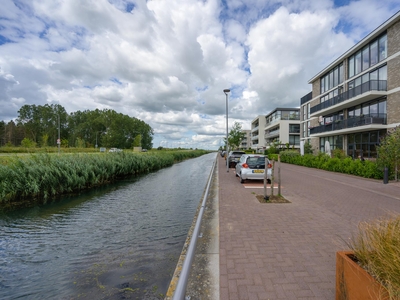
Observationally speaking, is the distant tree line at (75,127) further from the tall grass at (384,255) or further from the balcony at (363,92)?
the tall grass at (384,255)

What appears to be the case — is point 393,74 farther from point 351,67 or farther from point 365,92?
point 351,67

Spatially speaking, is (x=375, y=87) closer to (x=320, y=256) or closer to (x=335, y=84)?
(x=335, y=84)

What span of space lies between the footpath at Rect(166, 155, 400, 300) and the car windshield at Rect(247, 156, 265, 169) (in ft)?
13.3

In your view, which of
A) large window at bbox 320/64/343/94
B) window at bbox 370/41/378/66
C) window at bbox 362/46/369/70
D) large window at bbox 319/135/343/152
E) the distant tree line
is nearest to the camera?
window at bbox 370/41/378/66

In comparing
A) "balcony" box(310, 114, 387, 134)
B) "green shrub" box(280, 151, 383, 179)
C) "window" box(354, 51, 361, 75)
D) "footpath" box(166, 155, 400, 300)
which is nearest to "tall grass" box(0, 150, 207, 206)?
"footpath" box(166, 155, 400, 300)

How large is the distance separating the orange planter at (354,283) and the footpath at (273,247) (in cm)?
50

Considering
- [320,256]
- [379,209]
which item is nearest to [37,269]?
[320,256]

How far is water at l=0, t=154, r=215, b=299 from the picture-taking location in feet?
11.5

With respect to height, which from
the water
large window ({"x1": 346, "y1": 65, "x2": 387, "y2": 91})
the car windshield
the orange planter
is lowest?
the water

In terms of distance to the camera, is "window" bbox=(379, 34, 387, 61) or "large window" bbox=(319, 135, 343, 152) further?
"large window" bbox=(319, 135, 343, 152)

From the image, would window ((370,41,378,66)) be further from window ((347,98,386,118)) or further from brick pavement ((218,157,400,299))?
brick pavement ((218,157,400,299))

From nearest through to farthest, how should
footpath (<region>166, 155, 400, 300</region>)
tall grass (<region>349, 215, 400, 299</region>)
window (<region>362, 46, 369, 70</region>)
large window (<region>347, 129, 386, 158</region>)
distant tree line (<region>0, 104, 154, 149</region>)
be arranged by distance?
tall grass (<region>349, 215, 400, 299</region>) < footpath (<region>166, 155, 400, 300</region>) < large window (<region>347, 129, 386, 158</region>) < window (<region>362, 46, 369, 70</region>) < distant tree line (<region>0, 104, 154, 149</region>)

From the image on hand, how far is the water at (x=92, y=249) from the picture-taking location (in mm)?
3508

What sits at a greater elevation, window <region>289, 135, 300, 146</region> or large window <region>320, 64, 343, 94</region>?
large window <region>320, 64, 343, 94</region>
